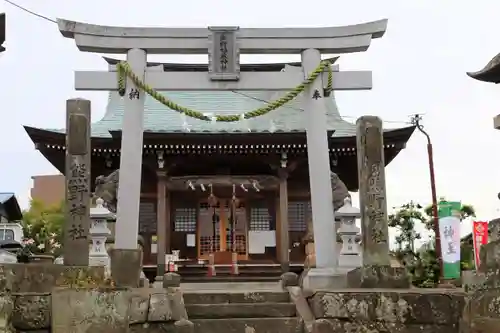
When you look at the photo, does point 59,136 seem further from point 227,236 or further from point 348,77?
point 348,77

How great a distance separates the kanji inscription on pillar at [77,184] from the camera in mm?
7723

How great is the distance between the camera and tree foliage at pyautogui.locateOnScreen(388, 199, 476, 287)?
1539cm

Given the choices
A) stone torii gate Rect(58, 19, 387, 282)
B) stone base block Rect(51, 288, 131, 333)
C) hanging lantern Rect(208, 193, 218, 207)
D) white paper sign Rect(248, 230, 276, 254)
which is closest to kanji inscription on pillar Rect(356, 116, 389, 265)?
stone torii gate Rect(58, 19, 387, 282)

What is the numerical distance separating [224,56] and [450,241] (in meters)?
8.11

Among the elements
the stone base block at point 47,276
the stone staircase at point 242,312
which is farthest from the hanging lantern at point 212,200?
the stone base block at point 47,276

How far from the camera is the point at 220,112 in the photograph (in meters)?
19.0

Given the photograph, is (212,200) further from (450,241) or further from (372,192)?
(372,192)

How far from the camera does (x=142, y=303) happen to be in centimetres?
696

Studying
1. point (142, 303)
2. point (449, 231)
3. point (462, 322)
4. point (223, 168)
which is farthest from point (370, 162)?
point (223, 168)

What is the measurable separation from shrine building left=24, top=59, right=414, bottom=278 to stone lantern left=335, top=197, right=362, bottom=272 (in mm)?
4607

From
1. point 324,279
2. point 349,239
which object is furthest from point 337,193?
point 324,279

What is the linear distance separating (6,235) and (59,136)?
711 centimetres

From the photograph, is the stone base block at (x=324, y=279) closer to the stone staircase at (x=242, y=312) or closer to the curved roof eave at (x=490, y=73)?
the stone staircase at (x=242, y=312)

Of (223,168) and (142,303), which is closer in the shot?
(142,303)
